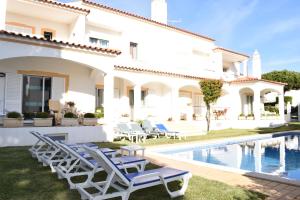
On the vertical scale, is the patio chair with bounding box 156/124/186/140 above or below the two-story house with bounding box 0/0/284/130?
below

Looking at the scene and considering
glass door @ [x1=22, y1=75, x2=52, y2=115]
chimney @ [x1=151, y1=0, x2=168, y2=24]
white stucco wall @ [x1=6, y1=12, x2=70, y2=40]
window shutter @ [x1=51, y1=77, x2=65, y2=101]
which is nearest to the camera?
glass door @ [x1=22, y1=75, x2=52, y2=115]

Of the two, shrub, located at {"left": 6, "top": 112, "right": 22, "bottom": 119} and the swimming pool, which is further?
shrub, located at {"left": 6, "top": 112, "right": 22, "bottom": 119}

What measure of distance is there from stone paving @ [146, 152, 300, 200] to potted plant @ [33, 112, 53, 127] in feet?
21.1

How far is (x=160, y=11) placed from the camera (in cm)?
2562

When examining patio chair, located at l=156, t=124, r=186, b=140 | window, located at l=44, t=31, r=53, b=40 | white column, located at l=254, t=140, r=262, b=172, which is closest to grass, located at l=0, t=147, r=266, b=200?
white column, located at l=254, t=140, r=262, b=172

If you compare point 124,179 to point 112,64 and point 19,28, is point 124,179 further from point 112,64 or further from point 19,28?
point 19,28

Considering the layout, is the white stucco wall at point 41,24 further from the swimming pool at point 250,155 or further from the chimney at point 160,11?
the swimming pool at point 250,155

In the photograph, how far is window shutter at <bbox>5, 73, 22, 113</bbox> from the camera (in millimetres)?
14164

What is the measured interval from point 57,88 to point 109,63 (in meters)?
3.81

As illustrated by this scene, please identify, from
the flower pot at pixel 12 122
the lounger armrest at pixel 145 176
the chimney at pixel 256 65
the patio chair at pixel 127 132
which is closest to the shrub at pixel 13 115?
the flower pot at pixel 12 122

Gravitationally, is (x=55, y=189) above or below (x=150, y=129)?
below

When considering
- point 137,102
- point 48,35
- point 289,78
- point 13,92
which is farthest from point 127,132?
point 289,78

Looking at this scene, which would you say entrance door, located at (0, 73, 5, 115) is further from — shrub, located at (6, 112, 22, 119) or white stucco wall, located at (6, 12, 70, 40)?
white stucco wall, located at (6, 12, 70, 40)

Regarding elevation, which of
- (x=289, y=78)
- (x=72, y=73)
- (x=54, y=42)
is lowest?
(x=72, y=73)
